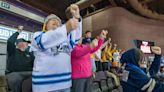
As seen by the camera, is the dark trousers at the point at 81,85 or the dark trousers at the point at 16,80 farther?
the dark trousers at the point at 16,80

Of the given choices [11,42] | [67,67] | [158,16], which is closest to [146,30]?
[158,16]

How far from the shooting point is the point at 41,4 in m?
6.16

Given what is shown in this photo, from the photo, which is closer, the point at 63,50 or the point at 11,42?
the point at 63,50

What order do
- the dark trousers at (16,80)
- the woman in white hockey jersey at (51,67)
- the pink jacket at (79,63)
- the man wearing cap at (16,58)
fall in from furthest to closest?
the man wearing cap at (16,58), the dark trousers at (16,80), the pink jacket at (79,63), the woman in white hockey jersey at (51,67)

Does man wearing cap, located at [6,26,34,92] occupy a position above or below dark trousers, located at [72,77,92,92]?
above

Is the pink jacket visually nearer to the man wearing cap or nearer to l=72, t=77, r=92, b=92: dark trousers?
l=72, t=77, r=92, b=92: dark trousers

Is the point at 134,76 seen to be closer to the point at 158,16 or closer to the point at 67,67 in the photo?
the point at 67,67

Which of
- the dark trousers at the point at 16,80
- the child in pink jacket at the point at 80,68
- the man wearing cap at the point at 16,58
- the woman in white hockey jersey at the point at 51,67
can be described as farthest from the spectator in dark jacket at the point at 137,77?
the man wearing cap at the point at 16,58

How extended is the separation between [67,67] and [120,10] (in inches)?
287

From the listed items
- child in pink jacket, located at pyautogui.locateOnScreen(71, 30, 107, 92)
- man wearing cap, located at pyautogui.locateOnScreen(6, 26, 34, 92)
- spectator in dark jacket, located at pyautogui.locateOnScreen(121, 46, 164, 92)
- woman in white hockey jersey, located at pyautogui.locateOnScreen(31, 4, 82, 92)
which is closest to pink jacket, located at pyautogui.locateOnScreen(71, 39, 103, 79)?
child in pink jacket, located at pyautogui.locateOnScreen(71, 30, 107, 92)

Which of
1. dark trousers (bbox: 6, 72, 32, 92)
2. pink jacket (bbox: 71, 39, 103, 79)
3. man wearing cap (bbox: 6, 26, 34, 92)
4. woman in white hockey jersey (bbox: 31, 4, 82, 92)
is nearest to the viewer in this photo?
woman in white hockey jersey (bbox: 31, 4, 82, 92)

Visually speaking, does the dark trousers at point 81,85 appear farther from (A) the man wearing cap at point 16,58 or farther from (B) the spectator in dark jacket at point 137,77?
(A) the man wearing cap at point 16,58

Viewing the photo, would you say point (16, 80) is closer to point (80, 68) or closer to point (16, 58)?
point (16, 58)

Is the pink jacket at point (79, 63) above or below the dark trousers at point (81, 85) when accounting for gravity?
above
